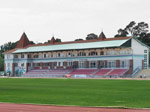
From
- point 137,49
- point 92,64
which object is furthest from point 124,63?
point 92,64

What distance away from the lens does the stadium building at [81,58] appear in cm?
8631

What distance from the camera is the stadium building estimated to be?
8631 cm

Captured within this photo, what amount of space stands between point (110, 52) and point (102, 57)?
279 cm

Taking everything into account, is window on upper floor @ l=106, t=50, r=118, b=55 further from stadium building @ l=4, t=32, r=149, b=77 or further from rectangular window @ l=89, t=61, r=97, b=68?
rectangular window @ l=89, t=61, r=97, b=68

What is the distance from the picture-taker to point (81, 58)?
95.9 meters

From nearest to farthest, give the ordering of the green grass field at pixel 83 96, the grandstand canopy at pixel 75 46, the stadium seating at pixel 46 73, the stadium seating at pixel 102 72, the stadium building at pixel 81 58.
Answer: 1. the green grass field at pixel 83 96
2. the stadium seating at pixel 102 72
3. the stadium building at pixel 81 58
4. the grandstand canopy at pixel 75 46
5. the stadium seating at pixel 46 73

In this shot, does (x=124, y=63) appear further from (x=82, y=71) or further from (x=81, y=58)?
(x=81, y=58)

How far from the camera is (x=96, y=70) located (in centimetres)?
9006

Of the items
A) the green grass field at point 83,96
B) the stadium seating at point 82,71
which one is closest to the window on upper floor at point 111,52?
the stadium seating at point 82,71

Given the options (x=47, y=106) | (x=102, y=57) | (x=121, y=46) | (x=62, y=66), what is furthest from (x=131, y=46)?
(x=47, y=106)

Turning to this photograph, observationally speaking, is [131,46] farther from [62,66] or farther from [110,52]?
[62,66]

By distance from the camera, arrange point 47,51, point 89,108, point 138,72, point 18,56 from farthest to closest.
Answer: point 18,56 < point 47,51 < point 138,72 < point 89,108

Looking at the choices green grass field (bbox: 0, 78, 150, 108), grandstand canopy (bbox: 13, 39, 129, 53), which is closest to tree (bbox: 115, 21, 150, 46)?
grandstand canopy (bbox: 13, 39, 129, 53)

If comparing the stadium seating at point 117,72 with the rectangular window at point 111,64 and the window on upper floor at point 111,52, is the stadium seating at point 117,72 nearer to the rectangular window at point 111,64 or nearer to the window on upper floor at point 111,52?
the rectangular window at point 111,64
